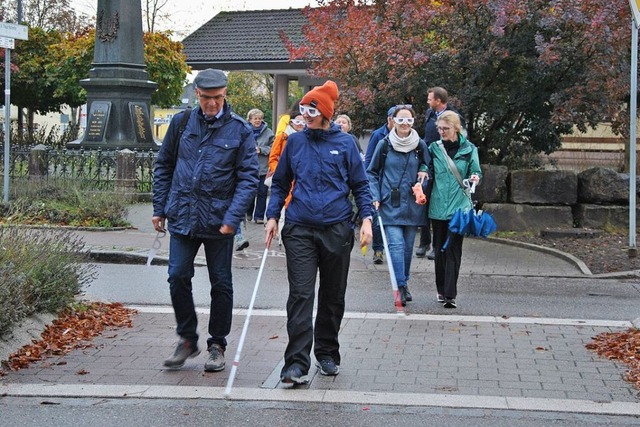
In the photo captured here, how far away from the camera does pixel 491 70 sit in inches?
600

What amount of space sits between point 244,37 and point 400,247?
74.5ft

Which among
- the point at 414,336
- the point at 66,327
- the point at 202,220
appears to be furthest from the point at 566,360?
the point at 66,327

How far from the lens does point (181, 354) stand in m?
6.82

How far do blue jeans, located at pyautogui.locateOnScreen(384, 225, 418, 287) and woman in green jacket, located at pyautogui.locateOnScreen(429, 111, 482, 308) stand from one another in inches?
9.6

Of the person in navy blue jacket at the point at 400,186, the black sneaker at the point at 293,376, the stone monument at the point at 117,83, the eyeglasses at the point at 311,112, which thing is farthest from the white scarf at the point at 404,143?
the stone monument at the point at 117,83

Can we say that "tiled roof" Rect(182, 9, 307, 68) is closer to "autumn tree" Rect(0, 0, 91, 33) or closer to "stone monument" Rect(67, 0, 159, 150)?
"stone monument" Rect(67, 0, 159, 150)

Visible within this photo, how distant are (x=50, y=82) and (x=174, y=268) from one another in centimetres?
2626

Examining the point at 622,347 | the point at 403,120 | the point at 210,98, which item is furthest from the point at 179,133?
the point at 622,347

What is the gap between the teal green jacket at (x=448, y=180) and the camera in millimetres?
9289

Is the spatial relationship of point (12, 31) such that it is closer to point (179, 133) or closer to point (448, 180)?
point (448, 180)

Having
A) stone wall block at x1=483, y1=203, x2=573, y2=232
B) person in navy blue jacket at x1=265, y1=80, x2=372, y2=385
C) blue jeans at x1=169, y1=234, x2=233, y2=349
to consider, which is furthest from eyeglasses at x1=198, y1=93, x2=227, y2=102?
stone wall block at x1=483, y1=203, x2=573, y2=232

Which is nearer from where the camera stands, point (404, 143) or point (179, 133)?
point (179, 133)

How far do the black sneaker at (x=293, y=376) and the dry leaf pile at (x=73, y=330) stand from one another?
1.77 m

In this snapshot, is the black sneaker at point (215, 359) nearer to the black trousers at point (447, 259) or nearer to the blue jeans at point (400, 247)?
the blue jeans at point (400, 247)
